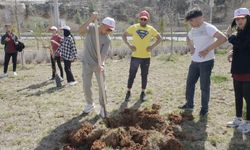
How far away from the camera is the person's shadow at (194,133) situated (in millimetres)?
4966

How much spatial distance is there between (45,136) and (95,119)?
100 centimetres

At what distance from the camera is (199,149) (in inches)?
191

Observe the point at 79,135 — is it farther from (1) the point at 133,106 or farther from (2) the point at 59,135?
(1) the point at 133,106

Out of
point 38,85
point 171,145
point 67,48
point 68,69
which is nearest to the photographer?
point 171,145

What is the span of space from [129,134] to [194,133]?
1107 millimetres

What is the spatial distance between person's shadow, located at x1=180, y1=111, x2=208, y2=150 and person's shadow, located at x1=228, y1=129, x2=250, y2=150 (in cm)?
39

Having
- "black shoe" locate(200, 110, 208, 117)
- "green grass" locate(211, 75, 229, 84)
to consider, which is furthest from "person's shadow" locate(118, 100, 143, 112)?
"green grass" locate(211, 75, 229, 84)

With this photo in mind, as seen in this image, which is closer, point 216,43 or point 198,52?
point 216,43

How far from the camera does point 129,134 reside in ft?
16.2

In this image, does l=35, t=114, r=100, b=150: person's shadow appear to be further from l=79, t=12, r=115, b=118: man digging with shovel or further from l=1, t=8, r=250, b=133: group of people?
l=79, t=12, r=115, b=118: man digging with shovel

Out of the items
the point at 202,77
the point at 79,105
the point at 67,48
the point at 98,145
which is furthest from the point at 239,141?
the point at 67,48

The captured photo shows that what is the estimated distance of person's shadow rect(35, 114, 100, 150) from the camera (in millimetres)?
5109

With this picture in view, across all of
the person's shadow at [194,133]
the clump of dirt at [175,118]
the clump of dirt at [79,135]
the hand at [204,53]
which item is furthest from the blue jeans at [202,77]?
the clump of dirt at [79,135]

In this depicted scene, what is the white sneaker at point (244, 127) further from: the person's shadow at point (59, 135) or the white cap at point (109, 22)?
the white cap at point (109, 22)
